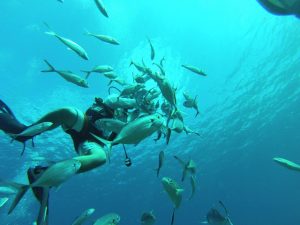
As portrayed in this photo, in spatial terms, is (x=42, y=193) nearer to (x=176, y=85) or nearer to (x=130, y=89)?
(x=130, y=89)

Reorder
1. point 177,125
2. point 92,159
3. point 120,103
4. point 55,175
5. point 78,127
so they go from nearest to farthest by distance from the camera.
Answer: point 55,175 < point 92,159 < point 78,127 < point 120,103 < point 177,125

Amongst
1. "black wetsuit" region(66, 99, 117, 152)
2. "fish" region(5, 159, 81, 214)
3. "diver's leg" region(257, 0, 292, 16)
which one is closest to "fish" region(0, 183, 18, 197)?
"fish" region(5, 159, 81, 214)

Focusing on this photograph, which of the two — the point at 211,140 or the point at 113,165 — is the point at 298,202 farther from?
the point at 113,165

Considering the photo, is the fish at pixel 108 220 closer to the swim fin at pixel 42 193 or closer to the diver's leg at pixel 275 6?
the swim fin at pixel 42 193

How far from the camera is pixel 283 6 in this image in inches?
76.5

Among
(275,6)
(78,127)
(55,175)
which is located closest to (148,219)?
(78,127)

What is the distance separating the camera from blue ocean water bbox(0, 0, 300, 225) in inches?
679

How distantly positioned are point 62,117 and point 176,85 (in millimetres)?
16825

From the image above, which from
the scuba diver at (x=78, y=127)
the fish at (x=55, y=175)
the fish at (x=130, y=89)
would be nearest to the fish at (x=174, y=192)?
the scuba diver at (x=78, y=127)

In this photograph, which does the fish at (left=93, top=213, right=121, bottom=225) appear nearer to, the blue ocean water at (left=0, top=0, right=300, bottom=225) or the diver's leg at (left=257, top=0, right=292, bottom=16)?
the diver's leg at (left=257, top=0, right=292, bottom=16)

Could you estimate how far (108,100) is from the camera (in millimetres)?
5523

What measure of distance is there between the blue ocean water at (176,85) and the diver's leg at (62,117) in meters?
12.5

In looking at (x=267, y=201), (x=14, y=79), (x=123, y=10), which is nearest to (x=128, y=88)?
(x=123, y=10)

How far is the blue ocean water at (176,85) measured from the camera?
56.6 feet
